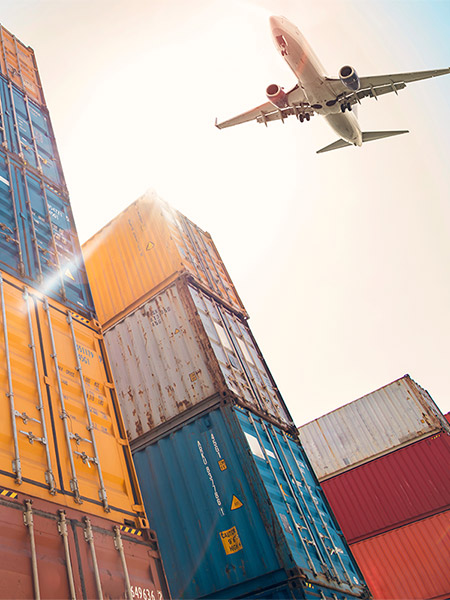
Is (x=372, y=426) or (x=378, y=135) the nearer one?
(x=372, y=426)

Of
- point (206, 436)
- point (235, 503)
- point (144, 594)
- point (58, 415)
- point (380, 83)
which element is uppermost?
point (380, 83)

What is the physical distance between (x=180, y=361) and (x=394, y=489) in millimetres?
11154

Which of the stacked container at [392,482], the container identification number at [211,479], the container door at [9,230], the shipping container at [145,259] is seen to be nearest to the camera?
the container door at [9,230]

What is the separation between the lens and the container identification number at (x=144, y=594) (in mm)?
4346

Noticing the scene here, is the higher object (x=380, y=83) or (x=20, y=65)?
(x=380, y=83)

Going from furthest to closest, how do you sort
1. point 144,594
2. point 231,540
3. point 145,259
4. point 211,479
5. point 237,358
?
point 145,259 < point 237,358 < point 211,479 < point 231,540 < point 144,594

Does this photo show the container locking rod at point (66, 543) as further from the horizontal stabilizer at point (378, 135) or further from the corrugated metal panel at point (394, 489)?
the horizontal stabilizer at point (378, 135)

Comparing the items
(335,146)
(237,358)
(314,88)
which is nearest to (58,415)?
(237,358)

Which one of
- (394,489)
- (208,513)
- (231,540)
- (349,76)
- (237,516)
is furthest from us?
(394,489)

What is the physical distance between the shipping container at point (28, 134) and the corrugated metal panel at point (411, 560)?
14.9m

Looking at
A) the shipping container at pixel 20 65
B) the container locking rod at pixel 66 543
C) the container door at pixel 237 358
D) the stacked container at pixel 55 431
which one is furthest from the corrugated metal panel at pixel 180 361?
the shipping container at pixel 20 65

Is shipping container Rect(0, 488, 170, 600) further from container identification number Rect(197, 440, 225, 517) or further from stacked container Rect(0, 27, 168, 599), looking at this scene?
container identification number Rect(197, 440, 225, 517)

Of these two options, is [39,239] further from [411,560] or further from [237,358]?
[411,560]

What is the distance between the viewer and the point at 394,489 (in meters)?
16.3
